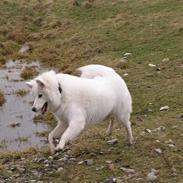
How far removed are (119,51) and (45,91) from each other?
1276cm

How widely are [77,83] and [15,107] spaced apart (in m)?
8.24

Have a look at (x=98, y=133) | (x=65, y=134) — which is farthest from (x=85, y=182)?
(x=98, y=133)

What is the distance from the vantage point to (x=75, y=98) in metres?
9.54

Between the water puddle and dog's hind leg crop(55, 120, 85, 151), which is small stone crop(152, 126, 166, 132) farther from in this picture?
the water puddle

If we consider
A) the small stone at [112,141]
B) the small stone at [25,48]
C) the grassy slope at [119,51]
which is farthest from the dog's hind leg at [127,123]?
the small stone at [25,48]

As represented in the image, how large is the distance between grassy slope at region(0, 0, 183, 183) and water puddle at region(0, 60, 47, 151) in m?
1.90

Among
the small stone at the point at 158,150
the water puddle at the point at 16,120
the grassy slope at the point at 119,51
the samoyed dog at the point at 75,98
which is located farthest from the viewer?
the water puddle at the point at 16,120

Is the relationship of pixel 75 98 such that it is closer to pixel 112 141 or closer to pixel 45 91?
pixel 45 91

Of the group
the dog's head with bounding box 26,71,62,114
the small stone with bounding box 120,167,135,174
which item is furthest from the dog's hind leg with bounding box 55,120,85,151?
the small stone with bounding box 120,167,135,174

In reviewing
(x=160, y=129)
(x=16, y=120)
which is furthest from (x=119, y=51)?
(x=160, y=129)

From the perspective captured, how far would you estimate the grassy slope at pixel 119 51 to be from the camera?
992cm

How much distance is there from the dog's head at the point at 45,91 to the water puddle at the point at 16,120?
431 centimetres

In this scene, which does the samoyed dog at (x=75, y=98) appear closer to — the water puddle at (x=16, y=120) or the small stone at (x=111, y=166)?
the small stone at (x=111, y=166)

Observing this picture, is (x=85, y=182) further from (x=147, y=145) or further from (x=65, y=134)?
(x=147, y=145)
